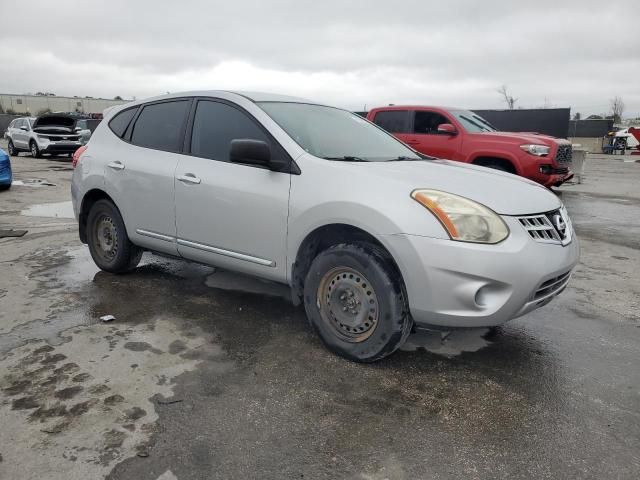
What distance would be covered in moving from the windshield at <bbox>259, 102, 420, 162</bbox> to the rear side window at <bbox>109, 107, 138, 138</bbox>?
1602mm

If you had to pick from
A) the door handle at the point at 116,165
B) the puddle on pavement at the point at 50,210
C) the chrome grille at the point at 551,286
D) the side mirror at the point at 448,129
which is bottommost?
the puddle on pavement at the point at 50,210

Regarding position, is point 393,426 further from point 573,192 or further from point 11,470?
point 573,192

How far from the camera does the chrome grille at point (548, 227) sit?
3.03 m

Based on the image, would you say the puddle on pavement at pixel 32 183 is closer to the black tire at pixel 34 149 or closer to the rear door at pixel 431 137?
the black tire at pixel 34 149

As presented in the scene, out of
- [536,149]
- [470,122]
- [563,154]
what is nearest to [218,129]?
[536,149]

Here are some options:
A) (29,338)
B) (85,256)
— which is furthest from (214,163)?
(85,256)

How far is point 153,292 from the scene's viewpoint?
15.2 feet

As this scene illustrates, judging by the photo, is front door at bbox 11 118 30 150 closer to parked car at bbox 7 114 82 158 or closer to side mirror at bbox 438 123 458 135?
parked car at bbox 7 114 82 158

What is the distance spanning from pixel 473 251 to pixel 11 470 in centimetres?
241

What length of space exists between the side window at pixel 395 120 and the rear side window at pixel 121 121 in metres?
6.42

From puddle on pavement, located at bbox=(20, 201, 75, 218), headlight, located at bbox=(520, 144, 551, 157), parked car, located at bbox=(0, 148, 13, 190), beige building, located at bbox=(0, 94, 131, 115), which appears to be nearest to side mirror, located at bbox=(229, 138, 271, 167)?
puddle on pavement, located at bbox=(20, 201, 75, 218)

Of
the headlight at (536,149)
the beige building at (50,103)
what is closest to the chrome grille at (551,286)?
the headlight at (536,149)

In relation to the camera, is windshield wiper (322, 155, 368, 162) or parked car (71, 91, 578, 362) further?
windshield wiper (322, 155, 368, 162)

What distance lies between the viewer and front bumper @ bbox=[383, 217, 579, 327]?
2.84 metres
